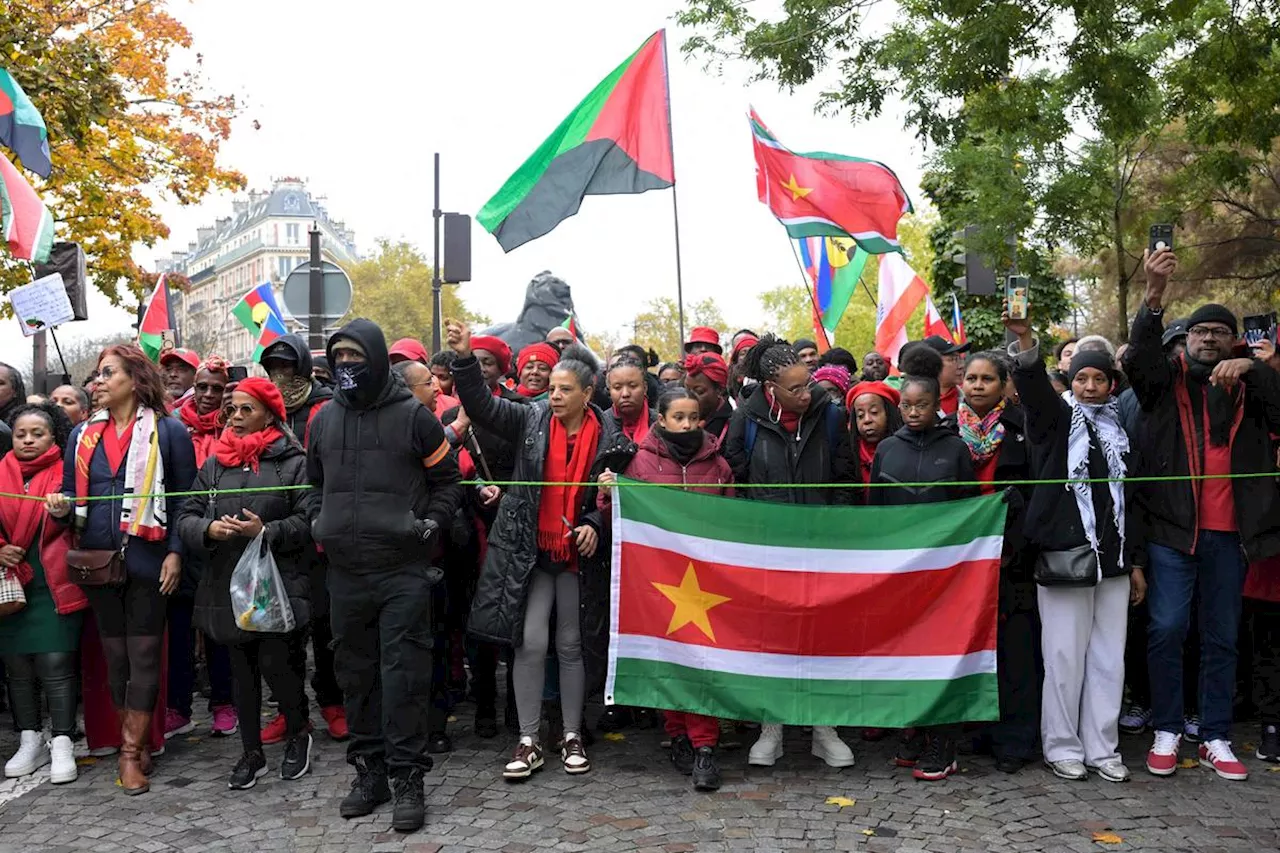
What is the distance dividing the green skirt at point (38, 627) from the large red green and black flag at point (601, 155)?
3.51 meters

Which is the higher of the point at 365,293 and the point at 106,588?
the point at 365,293

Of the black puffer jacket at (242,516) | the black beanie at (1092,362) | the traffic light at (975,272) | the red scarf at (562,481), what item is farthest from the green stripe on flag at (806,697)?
the traffic light at (975,272)

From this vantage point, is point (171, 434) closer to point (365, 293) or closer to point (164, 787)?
point (164, 787)

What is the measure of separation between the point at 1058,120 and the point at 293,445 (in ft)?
21.5

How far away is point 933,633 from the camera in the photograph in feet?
19.7

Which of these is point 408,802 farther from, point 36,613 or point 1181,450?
point 1181,450

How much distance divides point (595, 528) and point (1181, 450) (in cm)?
293

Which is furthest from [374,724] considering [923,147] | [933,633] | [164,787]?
[923,147]

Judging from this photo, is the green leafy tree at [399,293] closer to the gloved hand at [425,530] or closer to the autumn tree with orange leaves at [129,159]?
the autumn tree with orange leaves at [129,159]

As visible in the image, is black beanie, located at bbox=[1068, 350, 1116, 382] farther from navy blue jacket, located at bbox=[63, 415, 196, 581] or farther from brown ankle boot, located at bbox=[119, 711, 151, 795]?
brown ankle boot, located at bbox=[119, 711, 151, 795]

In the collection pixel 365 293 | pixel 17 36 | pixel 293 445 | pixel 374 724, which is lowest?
pixel 374 724

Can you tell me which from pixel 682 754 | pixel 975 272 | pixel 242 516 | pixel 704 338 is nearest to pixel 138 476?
pixel 242 516

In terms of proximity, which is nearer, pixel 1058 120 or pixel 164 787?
pixel 164 787

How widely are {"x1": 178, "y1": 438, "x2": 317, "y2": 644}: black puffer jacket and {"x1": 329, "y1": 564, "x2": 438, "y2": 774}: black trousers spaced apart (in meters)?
0.48
